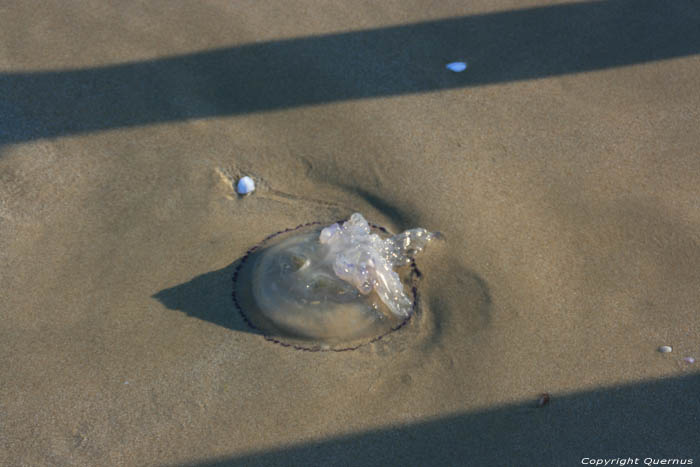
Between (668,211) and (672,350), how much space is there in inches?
32.5

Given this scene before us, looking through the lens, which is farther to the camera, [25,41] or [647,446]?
[25,41]

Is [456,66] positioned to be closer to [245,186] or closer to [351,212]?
[351,212]

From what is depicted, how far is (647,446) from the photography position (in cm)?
236

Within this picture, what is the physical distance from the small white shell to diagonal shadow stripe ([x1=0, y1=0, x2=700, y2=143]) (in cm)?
56

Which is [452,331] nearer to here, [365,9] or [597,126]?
[597,126]

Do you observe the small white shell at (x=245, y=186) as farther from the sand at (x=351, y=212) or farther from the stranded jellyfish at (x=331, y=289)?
the stranded jellyfish at (x=331, y=289)

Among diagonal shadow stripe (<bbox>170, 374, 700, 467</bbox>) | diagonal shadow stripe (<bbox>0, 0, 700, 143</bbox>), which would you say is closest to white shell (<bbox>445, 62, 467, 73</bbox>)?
diagonal shadow stripe (<bbox>0, 0, 700, 143</bbox>)

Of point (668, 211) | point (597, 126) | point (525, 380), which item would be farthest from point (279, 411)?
point (597, 126)

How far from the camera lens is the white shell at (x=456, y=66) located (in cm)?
392

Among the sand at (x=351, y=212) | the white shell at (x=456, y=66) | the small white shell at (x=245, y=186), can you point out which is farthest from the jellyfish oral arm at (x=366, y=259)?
the white shell at (x=456, y=66)

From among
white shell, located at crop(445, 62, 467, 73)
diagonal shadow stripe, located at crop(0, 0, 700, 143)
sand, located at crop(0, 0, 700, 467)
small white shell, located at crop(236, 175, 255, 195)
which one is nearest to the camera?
sand, located at crop(0, 0, 700, 467)

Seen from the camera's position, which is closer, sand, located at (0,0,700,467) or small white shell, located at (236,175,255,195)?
sand, located at (0,0,700,467)

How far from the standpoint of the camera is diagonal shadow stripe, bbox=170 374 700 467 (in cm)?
232

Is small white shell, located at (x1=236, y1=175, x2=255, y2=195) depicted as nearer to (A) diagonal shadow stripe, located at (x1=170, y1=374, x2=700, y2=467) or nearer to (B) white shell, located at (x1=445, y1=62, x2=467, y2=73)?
(A) diagonal shadow stripe, located at (x1=170, y1=374, x2=700, y2=467)
